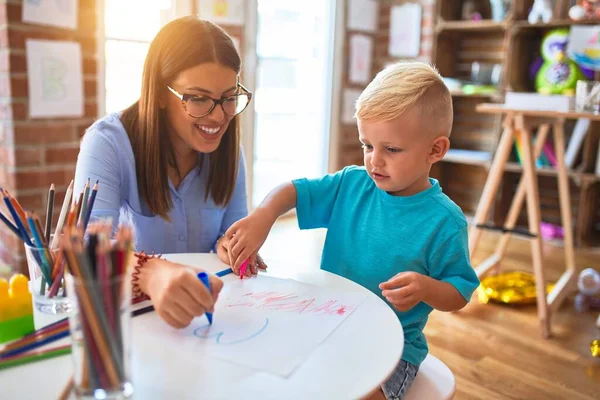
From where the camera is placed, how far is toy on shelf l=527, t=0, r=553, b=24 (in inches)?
128

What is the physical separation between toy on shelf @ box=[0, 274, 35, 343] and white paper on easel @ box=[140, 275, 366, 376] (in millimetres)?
153

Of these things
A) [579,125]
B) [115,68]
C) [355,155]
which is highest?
[115,68]

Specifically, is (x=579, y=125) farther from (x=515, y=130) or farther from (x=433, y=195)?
(x=433, y=195)

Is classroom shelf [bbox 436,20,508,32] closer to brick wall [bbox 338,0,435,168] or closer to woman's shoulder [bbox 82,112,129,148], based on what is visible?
brick wall [bbox 338,0,435,168]

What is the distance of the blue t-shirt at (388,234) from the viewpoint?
41.1 inches

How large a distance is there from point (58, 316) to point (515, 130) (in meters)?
1.92

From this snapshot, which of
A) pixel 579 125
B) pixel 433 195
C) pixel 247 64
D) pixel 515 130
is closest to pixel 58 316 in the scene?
pixel 433 195

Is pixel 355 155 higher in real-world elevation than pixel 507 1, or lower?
lower

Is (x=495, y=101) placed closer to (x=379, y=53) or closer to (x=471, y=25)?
(x=471, y=25)

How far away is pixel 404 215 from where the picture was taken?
1.11 metres

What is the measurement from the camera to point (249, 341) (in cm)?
73

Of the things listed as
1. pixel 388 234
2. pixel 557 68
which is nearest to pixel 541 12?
pixel 557 68

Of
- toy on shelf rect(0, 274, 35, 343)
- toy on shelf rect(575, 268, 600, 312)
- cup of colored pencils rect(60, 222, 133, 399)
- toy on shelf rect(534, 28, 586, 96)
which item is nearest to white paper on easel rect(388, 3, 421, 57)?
toy on shelf rect(534, 28, 586, 96)

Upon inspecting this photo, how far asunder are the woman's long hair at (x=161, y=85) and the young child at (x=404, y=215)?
0.29m
